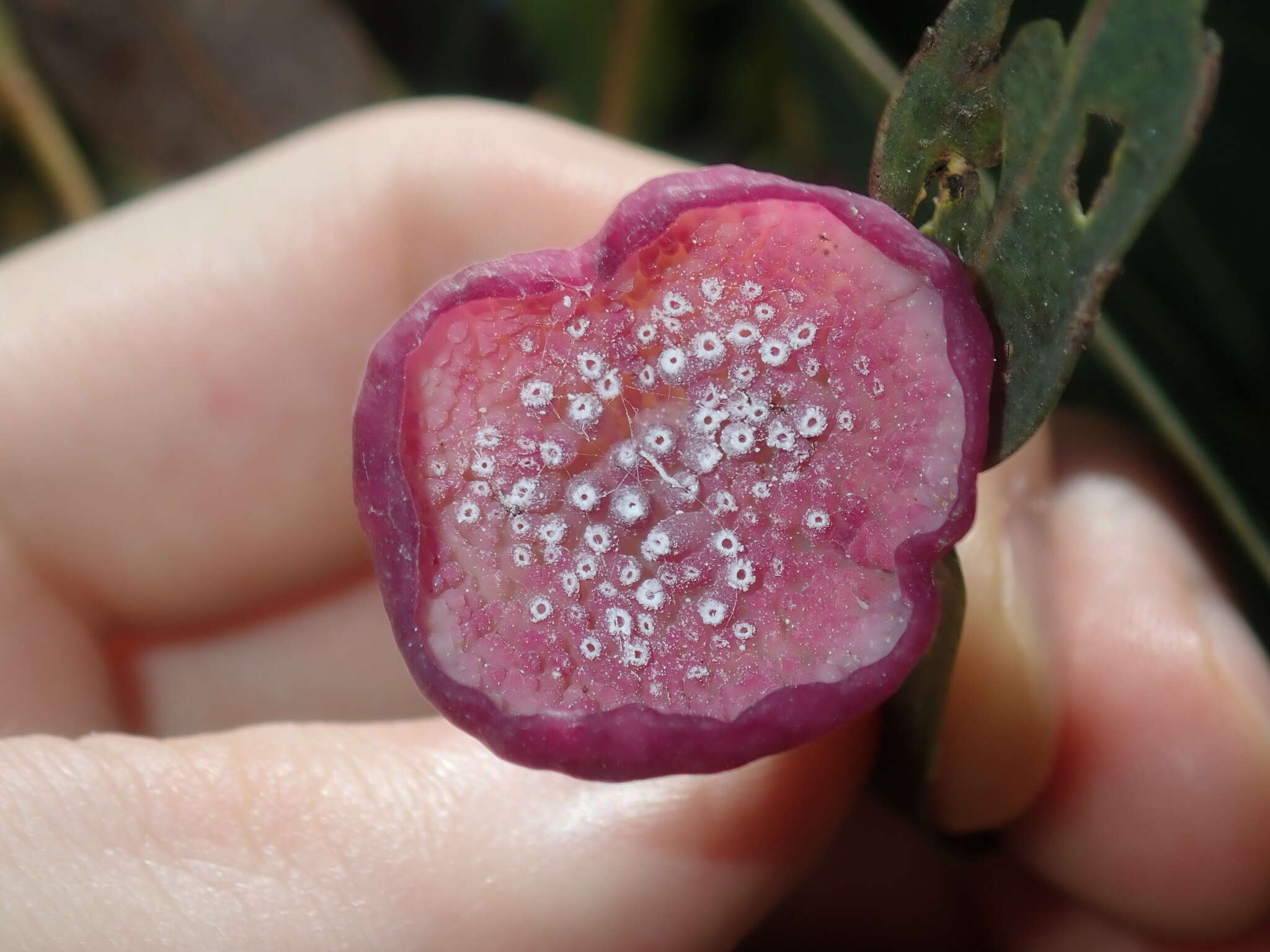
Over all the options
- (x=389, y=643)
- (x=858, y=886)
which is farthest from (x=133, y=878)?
(x=858, y=886)

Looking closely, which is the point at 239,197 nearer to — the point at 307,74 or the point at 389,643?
the point at 389,643

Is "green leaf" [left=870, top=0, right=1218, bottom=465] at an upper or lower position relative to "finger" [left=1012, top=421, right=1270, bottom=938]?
upper

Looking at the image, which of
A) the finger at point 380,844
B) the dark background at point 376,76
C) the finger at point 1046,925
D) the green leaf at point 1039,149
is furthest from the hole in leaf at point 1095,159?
the finger at point 1046,925

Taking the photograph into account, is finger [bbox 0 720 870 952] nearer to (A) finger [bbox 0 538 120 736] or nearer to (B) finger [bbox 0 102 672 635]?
(A) finger [bbox 0 538 120 736]

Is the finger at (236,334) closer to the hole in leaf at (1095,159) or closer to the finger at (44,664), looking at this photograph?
the finger at (44,664)

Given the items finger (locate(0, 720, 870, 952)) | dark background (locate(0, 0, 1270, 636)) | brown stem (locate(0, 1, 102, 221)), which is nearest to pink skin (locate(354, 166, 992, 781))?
finger (locate(0, 720, 870, 952))

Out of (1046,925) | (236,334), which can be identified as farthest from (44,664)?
(1046,925)
